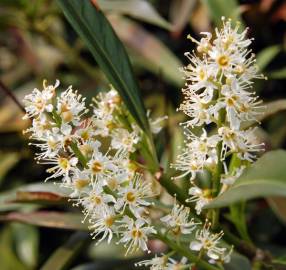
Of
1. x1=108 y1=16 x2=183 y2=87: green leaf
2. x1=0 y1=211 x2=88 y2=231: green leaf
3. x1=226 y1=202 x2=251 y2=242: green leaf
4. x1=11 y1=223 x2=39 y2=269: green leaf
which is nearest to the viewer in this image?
x1=226 y1=202 x2=251 y2=242: green leaf

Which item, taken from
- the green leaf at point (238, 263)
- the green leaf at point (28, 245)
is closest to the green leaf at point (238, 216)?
the green leaf at point (238, 263)

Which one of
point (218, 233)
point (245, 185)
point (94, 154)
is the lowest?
point (218, 233)

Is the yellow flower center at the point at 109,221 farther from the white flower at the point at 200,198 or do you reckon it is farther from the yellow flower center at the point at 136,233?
the white flower at the point at 200,198

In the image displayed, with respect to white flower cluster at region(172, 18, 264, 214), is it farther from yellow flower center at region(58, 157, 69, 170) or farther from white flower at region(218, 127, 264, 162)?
yellow flower center at region(58, 157, 69, 170)

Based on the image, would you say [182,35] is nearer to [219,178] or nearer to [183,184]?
[183,184]

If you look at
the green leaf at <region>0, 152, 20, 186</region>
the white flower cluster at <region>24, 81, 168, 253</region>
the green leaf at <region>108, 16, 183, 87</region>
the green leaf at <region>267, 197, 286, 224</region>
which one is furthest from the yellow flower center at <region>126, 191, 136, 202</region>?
→ the green leaf at <region>0, 152, 20, 186</region>

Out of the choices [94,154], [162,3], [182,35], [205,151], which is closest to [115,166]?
[94,154]
